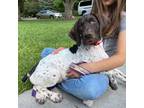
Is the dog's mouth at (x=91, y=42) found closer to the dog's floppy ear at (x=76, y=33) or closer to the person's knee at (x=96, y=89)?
the dog's floppy ear at (x=76, y=33)

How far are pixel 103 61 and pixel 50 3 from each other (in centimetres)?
27

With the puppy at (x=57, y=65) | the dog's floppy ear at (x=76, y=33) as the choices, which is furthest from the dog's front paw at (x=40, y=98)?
the dog's floppy ear at (x=76, y=33)

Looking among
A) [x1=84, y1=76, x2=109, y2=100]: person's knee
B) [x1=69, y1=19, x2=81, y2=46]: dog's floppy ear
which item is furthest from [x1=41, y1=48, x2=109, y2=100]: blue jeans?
[x1=69, y1=19, x2=81, y2=46]: dog's floppy ear

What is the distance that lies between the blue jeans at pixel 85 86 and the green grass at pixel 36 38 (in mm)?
34

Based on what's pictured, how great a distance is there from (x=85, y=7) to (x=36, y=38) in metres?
0.19

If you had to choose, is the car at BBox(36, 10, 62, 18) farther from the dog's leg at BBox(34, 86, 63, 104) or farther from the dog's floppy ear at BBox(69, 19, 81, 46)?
the dog's leg at BBox(34, 86, 63, 104)

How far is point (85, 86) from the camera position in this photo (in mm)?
1741

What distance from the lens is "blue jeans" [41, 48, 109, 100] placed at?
1745 millimetres

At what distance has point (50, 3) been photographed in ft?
5.49

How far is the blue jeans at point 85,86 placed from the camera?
175 cm

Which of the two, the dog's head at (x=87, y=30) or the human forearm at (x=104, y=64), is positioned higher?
the dog's head at (x=87, y=30)

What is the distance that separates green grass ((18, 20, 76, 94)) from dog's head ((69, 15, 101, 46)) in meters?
0.03
